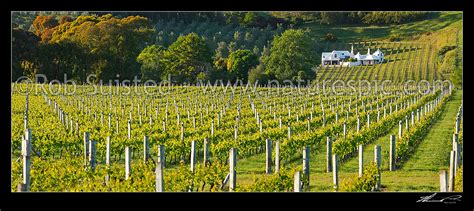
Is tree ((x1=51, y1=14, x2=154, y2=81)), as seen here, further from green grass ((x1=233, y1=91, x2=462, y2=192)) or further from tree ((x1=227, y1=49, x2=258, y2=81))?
green grass ((x1=233, y1=91, x2=462, y2=192))

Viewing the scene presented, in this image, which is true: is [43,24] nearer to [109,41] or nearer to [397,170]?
[109,41]

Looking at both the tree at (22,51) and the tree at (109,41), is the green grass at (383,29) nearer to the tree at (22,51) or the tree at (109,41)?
the tree at (109,41)

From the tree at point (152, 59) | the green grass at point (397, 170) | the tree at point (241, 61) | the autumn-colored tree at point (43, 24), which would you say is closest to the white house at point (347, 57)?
the tree at point (241, 61)

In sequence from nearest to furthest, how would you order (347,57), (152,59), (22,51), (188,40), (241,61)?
1. (347,57)
2. (22,51)
3. (152,59)
4. (188,40)
5. (241,61)
